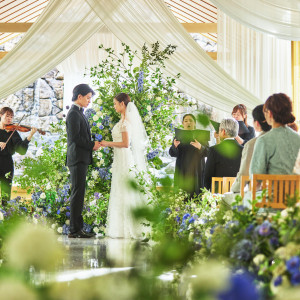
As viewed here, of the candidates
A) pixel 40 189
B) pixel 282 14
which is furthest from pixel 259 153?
pixel 40 189

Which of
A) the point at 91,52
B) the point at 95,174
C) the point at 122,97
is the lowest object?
the point at 95,174

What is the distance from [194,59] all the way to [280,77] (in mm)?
1214

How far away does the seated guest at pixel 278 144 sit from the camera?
3318 millimetres

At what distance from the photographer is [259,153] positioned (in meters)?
3.35

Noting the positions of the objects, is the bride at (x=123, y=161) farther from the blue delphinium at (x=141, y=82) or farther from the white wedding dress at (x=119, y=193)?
the blue delphinium at (x=141, y=82)

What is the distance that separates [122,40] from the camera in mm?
5699

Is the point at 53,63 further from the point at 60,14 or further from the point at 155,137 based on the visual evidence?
the point at 155,137

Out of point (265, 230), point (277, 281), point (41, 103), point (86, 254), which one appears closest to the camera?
point (277, 281)

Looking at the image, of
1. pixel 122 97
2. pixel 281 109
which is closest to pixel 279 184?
pixel 281 109

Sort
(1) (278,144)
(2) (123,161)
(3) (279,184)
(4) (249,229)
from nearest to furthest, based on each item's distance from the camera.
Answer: (4) (249,229) → (3) (279,184) → (1) (278,144) → (2) (123,161)

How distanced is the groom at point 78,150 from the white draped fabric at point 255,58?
1.70m

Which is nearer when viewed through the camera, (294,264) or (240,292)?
(240,292)

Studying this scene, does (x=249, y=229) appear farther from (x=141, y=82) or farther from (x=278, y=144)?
(x=141, y=82)

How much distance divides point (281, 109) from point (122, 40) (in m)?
2.70
